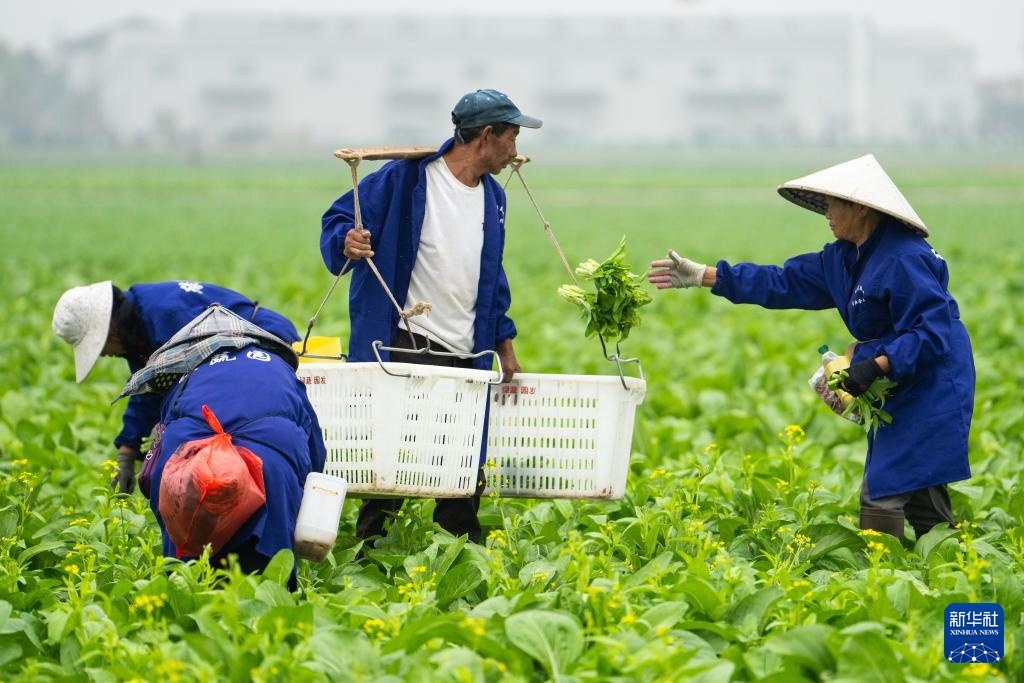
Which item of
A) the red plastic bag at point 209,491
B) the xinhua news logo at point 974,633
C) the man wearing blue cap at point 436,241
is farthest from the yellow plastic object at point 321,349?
the xinhua news logo at point 974,633

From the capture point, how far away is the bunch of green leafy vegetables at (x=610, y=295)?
486 centimetres

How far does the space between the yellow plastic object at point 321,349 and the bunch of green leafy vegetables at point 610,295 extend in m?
0.94

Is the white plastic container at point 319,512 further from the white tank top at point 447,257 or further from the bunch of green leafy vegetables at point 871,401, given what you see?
the bunch of green leafy vegetables at point 871,401

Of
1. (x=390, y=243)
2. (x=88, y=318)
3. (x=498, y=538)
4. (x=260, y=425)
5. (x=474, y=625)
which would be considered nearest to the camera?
(x=474, y=625)

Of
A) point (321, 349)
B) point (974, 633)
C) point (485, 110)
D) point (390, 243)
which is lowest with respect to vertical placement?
point (974, 633)

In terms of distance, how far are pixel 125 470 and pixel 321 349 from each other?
87 cm

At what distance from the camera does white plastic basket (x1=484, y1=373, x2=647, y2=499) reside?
474 cm

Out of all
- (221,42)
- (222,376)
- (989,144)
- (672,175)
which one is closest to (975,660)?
(222,376)

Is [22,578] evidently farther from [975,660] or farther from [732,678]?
[975,660]

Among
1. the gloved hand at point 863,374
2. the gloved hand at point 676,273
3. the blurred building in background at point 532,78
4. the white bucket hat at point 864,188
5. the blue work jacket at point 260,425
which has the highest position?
the blurred building in background at point 532,78

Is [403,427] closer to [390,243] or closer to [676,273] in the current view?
[390,243]

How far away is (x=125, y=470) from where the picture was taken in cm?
507

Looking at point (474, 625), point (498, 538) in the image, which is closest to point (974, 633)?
point (474, 625)

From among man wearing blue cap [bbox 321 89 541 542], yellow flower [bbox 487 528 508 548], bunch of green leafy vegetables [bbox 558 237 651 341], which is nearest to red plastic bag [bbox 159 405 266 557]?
yellow flower [bbox 487 528 508 548]
